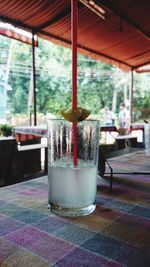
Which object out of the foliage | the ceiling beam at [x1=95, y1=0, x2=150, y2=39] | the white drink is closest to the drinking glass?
the white drink

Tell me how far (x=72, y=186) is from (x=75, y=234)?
152 millimetres

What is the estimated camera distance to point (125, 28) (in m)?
5.38

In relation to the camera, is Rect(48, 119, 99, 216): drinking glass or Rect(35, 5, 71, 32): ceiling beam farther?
Rect(35, 5, 71, 32): ceiling beam

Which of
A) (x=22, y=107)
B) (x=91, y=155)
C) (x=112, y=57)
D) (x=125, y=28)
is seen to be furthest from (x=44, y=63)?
(x=91, y=155)

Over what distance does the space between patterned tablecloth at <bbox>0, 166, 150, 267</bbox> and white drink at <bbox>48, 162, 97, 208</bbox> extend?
45mm

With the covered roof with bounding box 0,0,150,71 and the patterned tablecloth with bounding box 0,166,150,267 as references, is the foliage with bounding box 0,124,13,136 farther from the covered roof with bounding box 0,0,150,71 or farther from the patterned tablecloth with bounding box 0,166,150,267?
the patterned tablecloth with bounding box 0,166,150,267

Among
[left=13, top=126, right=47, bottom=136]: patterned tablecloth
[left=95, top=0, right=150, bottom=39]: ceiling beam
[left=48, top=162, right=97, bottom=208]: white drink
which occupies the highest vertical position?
[left=95, top=0, right=150, bottom=39]: ceiling beam

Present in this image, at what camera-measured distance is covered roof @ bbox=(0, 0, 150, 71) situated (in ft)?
13.8

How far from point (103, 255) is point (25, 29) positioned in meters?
5.01

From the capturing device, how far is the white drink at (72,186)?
0.75 meters

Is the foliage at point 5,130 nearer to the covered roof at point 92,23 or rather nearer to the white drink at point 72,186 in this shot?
the covered roof at point 92,23

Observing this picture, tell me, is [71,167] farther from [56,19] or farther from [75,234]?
[56,19]

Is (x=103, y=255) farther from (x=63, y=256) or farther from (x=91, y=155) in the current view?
(x=91, y=155)

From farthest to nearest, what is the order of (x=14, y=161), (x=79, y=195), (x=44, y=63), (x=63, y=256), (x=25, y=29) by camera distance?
(x=44, y=63)
(x=25, y=29)
(x=14, y=161)
(x=79, y=195)
(x=63, y=256)
